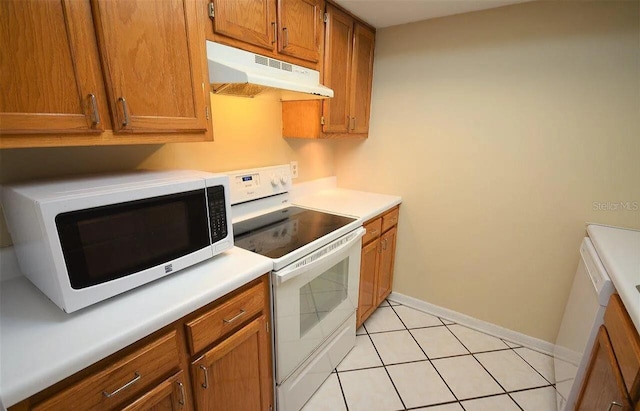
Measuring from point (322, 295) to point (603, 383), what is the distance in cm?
114

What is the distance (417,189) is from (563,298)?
1.13 metres

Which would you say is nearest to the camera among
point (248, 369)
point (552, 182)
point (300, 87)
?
point (248, 369)

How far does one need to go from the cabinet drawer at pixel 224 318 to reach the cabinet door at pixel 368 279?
Answer: 0.93 m

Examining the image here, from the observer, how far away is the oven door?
1.26 m

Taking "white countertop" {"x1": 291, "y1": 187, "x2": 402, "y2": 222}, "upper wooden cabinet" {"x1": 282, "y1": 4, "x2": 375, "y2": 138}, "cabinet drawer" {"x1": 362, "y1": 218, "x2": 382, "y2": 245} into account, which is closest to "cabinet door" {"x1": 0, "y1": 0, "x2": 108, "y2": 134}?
"upper wooden cabinet" {"x1": 282, "y1": 4, "x2": 375, "y2": 138}

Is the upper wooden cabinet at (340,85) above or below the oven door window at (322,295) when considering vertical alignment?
above

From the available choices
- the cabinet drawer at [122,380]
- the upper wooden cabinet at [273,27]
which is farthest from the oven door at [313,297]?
the upper wooden cabinet at [273,27]

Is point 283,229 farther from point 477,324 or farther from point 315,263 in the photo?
Result: point 477,324

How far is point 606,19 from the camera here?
58.1 inches

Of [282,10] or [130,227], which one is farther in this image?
[282,10]

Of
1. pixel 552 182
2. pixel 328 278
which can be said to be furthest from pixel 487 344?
pixel 328 278

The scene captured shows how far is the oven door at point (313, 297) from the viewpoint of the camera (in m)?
1.26

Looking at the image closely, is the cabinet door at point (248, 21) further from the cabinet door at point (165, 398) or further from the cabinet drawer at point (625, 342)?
the cabinet drawer at point (625, 342)

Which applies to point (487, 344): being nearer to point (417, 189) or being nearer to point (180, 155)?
point (417, 189)
